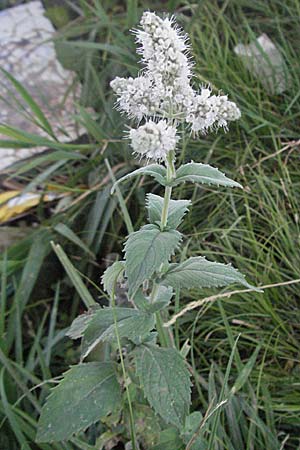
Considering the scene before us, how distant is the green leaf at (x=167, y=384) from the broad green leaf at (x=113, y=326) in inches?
1.8

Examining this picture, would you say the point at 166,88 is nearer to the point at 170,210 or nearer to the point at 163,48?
the point at 163,48

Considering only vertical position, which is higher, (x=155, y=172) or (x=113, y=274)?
(x=155, y=172)

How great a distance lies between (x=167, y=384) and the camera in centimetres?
86

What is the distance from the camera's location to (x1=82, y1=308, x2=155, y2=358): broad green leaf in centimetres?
89

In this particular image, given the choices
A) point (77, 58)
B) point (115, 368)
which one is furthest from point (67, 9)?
point (115, 368)

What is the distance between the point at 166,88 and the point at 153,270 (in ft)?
0.72

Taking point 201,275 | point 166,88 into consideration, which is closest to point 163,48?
point 166,88

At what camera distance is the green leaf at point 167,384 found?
85 cm

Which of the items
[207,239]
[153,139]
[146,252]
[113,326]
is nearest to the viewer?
[153,139]

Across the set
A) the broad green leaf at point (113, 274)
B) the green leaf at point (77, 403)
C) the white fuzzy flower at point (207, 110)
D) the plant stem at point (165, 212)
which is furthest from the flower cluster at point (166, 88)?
the green leaf at point (77, 403)

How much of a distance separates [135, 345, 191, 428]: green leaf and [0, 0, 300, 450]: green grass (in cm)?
14

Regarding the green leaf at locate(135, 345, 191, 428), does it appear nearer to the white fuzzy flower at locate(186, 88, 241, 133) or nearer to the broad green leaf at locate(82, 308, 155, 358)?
the broad green leaf at locate(82, 308, 155, 358)

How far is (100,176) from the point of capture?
1.66 m

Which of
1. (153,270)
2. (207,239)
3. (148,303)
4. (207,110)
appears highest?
(207,110)
